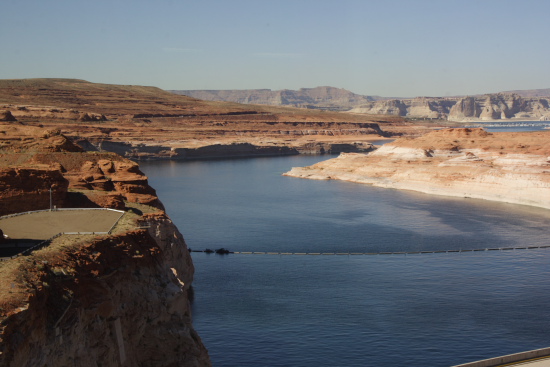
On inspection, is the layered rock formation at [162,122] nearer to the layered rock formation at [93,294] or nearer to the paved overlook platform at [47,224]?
the layered rock formation at [93,294]

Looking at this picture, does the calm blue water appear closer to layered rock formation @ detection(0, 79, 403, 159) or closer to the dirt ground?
the dirt ground

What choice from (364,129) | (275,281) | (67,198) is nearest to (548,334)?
(275,281)

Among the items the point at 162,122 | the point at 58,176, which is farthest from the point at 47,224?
the point at 162,122

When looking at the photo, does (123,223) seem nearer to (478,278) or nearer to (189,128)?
(478,278)

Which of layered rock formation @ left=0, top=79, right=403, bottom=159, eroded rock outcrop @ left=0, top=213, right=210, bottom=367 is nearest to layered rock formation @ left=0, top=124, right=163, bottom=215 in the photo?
eroded rock outcrop @ left=0, top=213, right=210, bottom=367

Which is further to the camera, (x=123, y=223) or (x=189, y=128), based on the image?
(x=189, y=128)
